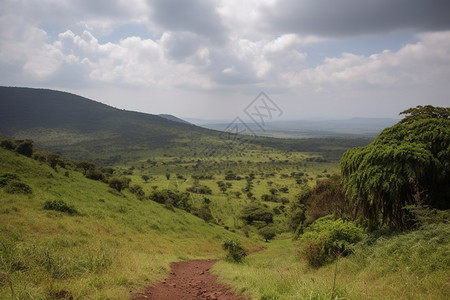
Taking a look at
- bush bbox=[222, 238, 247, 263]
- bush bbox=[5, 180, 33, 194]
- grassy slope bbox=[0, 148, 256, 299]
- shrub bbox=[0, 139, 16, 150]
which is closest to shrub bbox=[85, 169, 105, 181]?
grassy slope bbox=[0, 148, 256, 299]

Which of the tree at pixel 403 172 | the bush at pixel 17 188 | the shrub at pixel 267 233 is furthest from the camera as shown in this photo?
the shrub at pixel 267 233

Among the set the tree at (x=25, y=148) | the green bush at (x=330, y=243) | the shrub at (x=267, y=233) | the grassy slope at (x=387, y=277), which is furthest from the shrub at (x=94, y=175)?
the green bush at (x=330, y=243)

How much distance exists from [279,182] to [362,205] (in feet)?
307

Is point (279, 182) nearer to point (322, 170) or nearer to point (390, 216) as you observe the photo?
point (322, 170)

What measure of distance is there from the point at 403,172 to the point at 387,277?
5907 mm

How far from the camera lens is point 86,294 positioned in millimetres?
6309

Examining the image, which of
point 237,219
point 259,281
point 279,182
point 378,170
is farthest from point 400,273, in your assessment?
point 279,182

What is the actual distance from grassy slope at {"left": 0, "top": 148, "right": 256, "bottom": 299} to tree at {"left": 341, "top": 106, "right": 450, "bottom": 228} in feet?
36.0

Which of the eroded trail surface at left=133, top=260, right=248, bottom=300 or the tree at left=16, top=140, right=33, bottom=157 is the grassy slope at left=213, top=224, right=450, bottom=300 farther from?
the tree at left=16, top=140, right=33, bottom=157

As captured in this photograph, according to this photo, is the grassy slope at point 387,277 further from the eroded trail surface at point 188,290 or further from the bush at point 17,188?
the bush at point 17,188

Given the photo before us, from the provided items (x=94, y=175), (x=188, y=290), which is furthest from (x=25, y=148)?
(x=188, y=290)

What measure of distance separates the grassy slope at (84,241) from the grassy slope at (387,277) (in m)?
4.58

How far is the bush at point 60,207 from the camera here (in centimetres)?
1980

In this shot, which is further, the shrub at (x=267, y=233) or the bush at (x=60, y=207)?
the shrub at (x=267, y=233)
